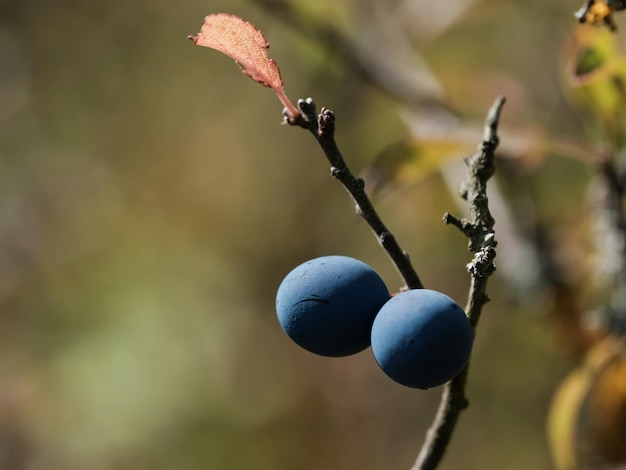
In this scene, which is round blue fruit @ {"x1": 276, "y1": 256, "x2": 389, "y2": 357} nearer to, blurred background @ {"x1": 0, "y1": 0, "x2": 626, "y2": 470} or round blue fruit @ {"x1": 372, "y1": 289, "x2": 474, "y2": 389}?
round blue fruit @ {"x1": 372, "y1": 289, "x2": 474, "y2": 389}

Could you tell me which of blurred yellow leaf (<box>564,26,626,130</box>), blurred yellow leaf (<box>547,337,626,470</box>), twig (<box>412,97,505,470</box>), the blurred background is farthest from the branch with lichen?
the blurred background

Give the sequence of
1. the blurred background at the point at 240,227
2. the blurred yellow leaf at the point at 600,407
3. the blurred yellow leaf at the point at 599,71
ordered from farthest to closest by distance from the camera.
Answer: the blurred background at the point at 240,227
the blurred yellow leaf at the point at 600,407
the blurred yellow leaf at the point at 599,71

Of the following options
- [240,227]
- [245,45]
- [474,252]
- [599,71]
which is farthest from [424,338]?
[240,227]

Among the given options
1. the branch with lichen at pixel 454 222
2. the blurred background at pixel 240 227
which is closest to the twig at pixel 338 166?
the branch with lichen at pixel 454 222

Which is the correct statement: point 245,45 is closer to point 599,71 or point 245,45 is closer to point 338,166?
point 338,166

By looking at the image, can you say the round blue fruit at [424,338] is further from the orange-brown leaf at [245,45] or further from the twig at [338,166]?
the orange-brown leaf at [245,45]
